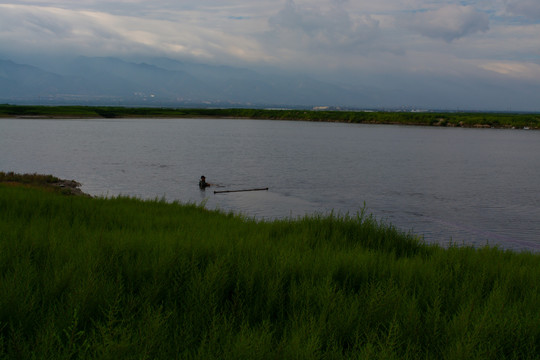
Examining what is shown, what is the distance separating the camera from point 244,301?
21.8 ft

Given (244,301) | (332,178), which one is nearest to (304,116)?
(332,178)

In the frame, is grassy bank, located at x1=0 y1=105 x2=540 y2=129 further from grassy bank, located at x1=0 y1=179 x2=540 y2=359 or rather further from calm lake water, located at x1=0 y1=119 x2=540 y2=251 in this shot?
grassy bank, located at x1=0 y1=179 x2=540 y2=359

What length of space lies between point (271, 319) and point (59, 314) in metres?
2.62

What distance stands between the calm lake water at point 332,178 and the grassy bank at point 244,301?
29.4 feet

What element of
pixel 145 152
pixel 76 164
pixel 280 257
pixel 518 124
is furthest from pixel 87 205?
pixel 518 124

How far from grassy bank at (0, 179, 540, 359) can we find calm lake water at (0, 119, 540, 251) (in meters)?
8.97

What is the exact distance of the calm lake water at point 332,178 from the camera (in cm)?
2397

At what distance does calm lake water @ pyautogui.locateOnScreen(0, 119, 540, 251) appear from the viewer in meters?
24.0

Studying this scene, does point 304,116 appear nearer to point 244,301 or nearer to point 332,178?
point 332,178

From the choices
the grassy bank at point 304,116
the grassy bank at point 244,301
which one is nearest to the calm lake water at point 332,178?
the grassy bank at point 244,301

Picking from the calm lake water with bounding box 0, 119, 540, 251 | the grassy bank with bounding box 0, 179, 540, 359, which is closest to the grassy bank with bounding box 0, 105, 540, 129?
the calm lake water with bounding box 0, 119, 540, 251

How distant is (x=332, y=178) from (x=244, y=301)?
102 feet

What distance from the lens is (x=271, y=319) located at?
20.9 feet

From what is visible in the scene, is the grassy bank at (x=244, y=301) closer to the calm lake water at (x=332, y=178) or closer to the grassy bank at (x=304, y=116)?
the calm lake water at (x=332, y=178)
